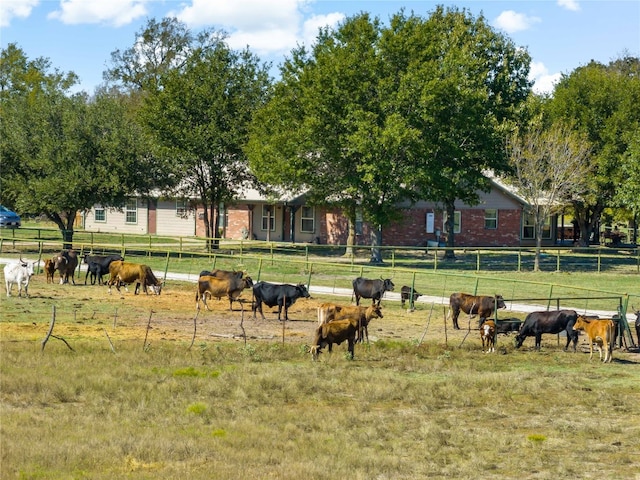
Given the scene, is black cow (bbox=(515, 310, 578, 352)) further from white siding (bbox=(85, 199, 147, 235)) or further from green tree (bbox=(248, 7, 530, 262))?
white siding (bbox=(85, 199, 147, 235))

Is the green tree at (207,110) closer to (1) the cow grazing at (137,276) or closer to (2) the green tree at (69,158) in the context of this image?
(2) the green tree at (69,158)

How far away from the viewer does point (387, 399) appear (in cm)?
2025

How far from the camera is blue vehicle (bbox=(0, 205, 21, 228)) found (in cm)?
6706

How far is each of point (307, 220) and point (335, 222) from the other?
226 centimetres

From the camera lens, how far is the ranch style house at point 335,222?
65.9m

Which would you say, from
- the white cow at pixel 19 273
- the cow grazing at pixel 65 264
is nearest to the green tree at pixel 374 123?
the cow grazing at pixel 65 264

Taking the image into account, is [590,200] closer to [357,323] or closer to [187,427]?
[357,323]

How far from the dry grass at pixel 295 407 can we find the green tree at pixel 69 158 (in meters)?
25.8

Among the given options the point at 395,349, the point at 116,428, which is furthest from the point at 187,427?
the point at 395,349

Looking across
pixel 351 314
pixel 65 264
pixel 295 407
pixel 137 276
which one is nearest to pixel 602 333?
pixel 351 314

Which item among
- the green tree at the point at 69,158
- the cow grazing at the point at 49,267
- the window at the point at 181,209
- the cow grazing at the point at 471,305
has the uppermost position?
the green tree at the point at 69,158

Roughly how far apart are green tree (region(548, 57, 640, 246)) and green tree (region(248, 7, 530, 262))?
14.1 m

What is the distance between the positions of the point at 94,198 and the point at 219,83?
9633 mm

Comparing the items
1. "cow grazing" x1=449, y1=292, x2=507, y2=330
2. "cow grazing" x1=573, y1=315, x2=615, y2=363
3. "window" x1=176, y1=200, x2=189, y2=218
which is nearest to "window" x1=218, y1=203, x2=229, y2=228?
"window" x1=176, y1=200, x2=189, y2=218
